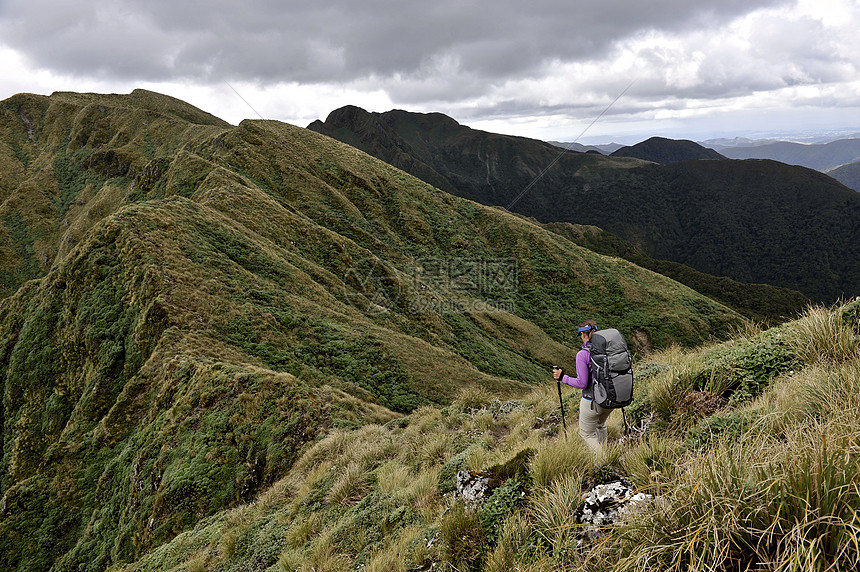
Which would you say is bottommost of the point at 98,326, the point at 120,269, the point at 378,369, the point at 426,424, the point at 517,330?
the point at 517,330

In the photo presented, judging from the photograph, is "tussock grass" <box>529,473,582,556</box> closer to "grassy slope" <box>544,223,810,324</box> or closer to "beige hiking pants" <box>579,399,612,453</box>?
"beige hiking pants" <box>579,399,612,453</box>

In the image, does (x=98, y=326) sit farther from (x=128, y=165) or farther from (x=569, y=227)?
(x=569, y=227)

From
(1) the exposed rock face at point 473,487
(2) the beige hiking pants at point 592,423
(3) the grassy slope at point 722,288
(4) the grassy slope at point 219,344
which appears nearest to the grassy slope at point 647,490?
(1) the exposed rock face at point 473,487

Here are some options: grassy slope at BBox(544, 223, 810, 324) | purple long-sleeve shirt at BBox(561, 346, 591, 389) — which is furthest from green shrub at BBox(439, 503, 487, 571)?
grassy slope at BBox(544, 223, 810, 324)

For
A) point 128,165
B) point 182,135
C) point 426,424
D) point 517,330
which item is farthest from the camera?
point 182,135

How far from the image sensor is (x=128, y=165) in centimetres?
7275

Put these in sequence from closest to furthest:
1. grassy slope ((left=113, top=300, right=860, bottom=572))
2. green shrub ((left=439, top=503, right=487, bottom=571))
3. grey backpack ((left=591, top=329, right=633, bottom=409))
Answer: grassy slope ((left=113, top=300, right=860, bottom=572)) < green shrub ((left=439, top=503, right=487, bottom=571)) < grey backpack ((left=591, top=329, right=633, bottom=409))

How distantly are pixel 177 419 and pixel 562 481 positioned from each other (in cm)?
1479

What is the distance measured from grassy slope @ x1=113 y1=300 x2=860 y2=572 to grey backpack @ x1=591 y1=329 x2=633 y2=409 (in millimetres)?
577

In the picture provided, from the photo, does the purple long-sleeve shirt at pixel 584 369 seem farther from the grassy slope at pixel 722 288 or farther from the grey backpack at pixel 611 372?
the grassy slope at pixel 722 288

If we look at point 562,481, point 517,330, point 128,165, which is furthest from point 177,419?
point 128,165

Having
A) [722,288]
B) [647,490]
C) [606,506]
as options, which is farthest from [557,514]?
[722,288]

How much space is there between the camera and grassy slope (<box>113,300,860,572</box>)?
2383mm

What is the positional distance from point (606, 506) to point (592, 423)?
1.97 metres
